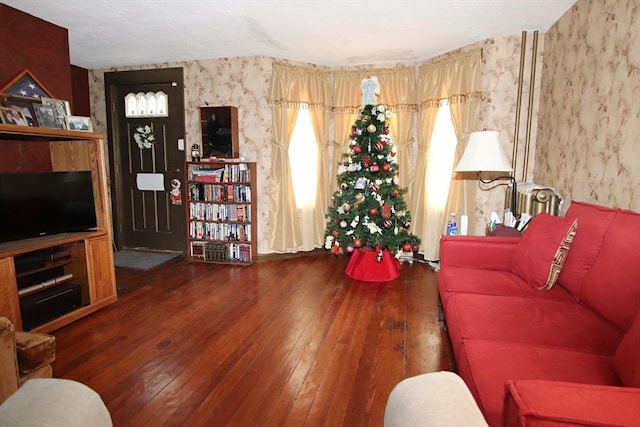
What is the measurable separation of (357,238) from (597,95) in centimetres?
234

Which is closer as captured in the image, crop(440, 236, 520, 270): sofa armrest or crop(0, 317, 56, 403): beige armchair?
crop(0, 317, 56, 403): beige armchair

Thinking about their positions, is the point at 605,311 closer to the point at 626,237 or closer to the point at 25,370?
the point at 626,237

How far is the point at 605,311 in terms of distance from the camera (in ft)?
5.40

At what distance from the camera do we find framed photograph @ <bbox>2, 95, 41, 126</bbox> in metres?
2.84

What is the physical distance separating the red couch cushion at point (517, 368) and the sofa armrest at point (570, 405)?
377mm

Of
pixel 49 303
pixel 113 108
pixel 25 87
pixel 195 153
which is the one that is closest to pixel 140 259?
pixel 195 153

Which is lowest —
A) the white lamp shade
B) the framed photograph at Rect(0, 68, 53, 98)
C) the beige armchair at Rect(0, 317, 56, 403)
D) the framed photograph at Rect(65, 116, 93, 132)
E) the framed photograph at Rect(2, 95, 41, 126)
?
the beige armchair at Rect(0, 317, 56, 403)

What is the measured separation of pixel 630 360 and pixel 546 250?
1.13 m

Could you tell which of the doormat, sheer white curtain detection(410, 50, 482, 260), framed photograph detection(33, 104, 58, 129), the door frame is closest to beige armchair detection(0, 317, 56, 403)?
framed photograph detection(33, 104, 58, 129)

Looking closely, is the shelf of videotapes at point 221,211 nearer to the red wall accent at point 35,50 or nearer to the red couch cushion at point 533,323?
the red wall accent at point 35,50

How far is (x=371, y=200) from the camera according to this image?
154 inches

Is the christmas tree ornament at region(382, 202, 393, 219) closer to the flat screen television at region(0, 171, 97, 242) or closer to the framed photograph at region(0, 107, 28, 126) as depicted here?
the flat screen television at region(0, 171, 97, 242)

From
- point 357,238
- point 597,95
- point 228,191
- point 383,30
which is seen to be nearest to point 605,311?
point 597,95

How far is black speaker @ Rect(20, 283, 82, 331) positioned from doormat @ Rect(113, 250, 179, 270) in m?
1.38
